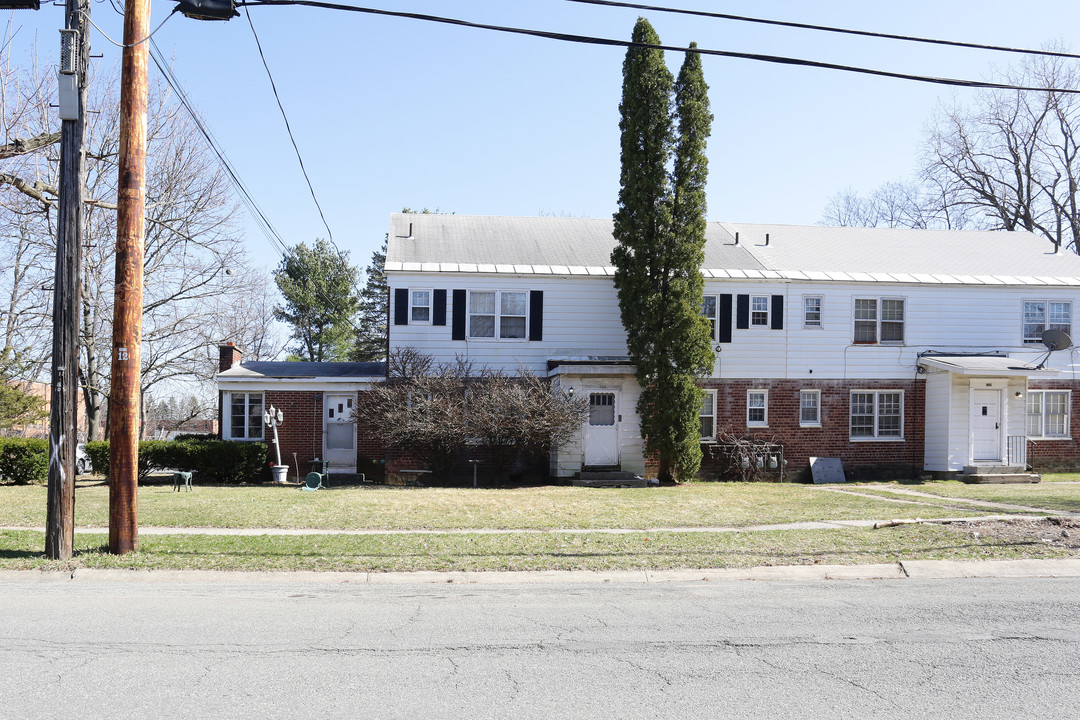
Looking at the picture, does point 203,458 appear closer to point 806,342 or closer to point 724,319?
point 724,319

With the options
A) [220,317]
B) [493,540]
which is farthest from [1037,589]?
[220,317]

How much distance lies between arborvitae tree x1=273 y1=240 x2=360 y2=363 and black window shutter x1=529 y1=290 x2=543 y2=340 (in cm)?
3078

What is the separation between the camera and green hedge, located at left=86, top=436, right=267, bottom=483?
19984mm

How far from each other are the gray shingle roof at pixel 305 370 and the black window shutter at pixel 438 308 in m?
2.12

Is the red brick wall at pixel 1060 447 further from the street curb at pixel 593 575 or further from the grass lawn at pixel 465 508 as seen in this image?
the street curb at pixel 593 575

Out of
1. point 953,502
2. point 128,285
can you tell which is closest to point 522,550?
point 128,285

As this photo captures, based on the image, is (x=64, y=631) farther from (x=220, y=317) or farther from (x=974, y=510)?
(x=220, y=317)

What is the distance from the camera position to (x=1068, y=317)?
23.2 meters

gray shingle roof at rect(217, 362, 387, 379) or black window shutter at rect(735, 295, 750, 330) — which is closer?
gray shingle roof at rect(217, 362, 387, 379)

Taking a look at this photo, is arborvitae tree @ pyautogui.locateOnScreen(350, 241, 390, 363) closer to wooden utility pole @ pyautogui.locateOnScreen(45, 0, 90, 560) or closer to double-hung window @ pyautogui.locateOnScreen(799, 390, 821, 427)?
double-hung window @ pyautogui.locateOnScreen(799, 390, 821, 427)

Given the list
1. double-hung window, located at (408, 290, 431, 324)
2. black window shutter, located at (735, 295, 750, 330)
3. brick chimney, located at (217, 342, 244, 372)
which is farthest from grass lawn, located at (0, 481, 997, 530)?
brick chimney, located at (217, 342, 244, 372)

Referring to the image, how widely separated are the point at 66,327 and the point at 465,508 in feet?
24.0

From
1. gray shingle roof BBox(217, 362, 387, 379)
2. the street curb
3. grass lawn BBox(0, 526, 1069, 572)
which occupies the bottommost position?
the street curb

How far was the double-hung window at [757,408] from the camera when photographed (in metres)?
22.1
